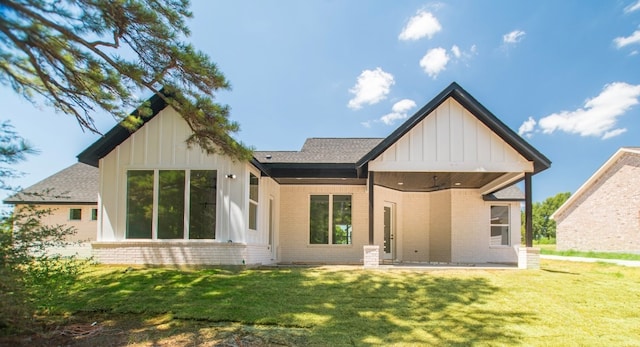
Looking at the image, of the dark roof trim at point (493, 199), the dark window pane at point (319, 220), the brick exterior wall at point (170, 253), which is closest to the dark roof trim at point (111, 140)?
the brick exterior wall at point (170, 253)

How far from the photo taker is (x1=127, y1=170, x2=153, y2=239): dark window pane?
10.2 meters

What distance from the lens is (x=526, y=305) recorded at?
726 centimetres

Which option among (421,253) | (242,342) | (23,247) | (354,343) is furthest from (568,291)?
(23,247)

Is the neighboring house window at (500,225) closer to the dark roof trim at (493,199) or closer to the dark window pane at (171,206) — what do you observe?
the dark roof trim at (493,199)

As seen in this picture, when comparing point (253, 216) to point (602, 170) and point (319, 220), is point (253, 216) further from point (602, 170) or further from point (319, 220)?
point (602, 170)

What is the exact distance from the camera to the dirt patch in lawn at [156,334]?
5453mm

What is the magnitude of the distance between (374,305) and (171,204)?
19.2 ft

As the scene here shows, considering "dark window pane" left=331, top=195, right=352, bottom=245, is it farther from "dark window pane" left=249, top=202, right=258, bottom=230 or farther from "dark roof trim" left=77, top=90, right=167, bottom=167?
"dark roof trim" left=77, top=90, right=167, bottom=167

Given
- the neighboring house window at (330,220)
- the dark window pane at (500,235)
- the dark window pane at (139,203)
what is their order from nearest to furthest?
1. the dark window pane at (139,203)
2. the neighboring house window at (330,220)
3. the dark window pane at (500,235)

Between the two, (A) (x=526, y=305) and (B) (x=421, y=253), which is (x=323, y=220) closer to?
(B) (x=421, y=253)

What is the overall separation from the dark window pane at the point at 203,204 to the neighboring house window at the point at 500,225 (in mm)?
10664

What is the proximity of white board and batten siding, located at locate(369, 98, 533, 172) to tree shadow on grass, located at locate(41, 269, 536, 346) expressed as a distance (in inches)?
117

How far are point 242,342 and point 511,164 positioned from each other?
845cm

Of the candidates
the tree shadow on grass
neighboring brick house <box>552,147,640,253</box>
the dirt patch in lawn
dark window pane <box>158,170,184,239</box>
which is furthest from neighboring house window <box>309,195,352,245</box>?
neighboring brick house <box>552,147,640,253</box>
